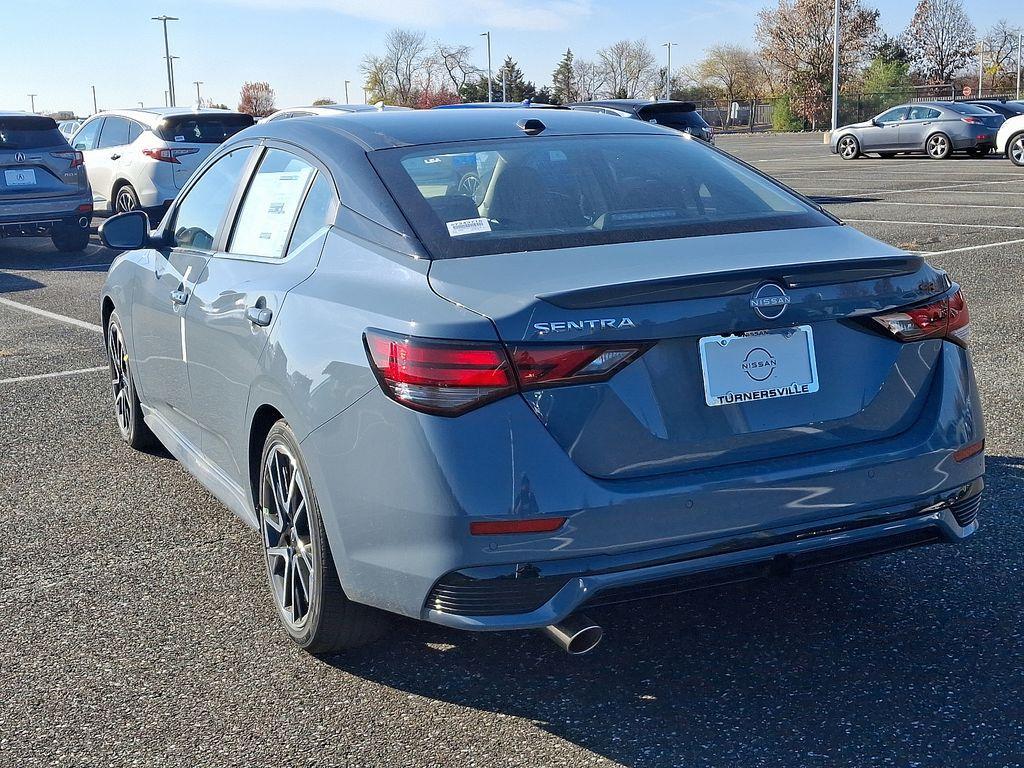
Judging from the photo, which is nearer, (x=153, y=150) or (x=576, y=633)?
(x=576, y=633)

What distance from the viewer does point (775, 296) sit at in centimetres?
294

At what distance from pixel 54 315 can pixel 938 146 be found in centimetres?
2483

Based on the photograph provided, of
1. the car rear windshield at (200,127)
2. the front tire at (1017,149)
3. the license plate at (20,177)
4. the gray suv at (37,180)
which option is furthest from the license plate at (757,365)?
the front tire at (1017,149)

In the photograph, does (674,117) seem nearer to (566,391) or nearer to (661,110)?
(661,110)

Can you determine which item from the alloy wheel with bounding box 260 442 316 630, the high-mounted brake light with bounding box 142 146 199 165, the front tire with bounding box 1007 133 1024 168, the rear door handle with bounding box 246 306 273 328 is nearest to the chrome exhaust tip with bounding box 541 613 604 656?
the alloy wheel with bounding box 260 442 316 630

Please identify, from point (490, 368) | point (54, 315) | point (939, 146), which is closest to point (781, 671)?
point (490, 368)

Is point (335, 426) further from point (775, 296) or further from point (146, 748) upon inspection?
point (775, 296)

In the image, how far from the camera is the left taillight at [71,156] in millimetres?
14791

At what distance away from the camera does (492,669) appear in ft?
11.3

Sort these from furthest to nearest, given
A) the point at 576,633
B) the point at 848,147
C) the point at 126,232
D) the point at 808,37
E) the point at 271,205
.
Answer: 1. the point at 808,37
2. the point at 848,147
3. the point at 126,232
4. the point at 271,205
5. the point at 576,633

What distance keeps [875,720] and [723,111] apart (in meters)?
85.9

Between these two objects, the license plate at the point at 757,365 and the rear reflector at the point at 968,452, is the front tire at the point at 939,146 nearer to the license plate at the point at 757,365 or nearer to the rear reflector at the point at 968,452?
the rear reflector at the point at 968,452

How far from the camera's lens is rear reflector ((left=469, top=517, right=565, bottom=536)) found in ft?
9.20

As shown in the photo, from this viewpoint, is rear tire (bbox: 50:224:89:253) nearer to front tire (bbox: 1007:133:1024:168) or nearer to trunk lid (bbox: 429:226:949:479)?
trunk lid (bbox: 429:226:949:479)
